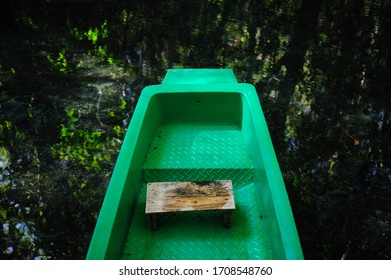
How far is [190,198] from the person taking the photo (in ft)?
7.58

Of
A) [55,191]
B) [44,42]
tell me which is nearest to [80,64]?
[44,42]

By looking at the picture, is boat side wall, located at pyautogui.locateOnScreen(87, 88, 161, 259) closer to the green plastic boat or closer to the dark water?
the green plastic boat

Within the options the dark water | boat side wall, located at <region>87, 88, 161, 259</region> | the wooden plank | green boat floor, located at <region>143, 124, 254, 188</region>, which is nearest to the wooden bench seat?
the wooden plank

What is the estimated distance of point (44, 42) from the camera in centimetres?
634

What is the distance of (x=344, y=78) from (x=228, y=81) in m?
2.49

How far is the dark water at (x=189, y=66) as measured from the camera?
3.15 m

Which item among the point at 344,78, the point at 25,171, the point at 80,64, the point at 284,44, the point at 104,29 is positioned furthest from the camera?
the point at 104,29

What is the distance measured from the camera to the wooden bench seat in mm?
2238

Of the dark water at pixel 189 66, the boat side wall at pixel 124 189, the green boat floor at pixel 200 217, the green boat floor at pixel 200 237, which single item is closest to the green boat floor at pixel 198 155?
the green boat floor at pixel 200 217

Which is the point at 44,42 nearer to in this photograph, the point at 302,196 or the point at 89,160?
the point at 89,160

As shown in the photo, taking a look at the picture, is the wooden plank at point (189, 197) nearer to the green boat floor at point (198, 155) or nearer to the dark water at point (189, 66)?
the green boat floor at point (198, 155)

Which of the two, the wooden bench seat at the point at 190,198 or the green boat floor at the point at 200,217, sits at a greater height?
the wooden bench seat at the point at 190,198

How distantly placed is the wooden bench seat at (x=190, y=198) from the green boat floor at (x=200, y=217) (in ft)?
0.30

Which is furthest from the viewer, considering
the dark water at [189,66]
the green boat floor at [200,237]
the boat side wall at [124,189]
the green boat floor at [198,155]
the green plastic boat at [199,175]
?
the dark water at [189,66]
